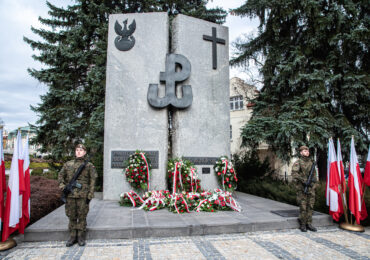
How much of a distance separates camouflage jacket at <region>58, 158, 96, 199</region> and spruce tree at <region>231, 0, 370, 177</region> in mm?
7422

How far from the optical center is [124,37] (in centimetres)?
909

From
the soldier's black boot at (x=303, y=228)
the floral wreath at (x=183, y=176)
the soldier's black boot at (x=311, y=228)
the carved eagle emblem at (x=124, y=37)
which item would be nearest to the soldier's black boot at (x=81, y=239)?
the floral wreath at (x=183, y=176)

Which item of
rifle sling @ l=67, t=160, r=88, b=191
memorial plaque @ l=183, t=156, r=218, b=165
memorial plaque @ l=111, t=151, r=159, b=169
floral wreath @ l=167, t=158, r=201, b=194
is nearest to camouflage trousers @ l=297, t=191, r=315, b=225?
floral wreath @ l=167, t=158, r=201, b=194

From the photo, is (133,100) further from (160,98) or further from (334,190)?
(334,190)

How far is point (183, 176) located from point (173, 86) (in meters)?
3.07

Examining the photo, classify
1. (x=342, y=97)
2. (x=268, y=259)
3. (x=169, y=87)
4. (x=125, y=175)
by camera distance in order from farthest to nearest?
(x=342, y=97) < (x=169, y=87) < (x=125, y=175) < (x=268, y=259)

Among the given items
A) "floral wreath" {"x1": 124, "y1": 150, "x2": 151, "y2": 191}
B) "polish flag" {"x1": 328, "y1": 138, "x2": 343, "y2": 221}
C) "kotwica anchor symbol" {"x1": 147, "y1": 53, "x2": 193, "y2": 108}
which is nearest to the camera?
"polish flag" {"x1": 328, "y1": 138, "x2": 343, "y2": 221}

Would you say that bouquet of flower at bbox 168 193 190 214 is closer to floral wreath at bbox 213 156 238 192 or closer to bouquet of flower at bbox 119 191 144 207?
bouquet of flower at bbox 119 191 144 207

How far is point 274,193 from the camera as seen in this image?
932cm

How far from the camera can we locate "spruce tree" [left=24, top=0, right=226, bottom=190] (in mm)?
13148

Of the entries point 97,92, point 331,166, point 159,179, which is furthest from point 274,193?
point 97,92

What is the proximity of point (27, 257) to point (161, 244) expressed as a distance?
2227 mm

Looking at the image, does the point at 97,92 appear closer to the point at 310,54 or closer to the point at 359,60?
the point at 310,54

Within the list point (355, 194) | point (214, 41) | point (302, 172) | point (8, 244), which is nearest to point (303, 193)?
point (302, 172)
